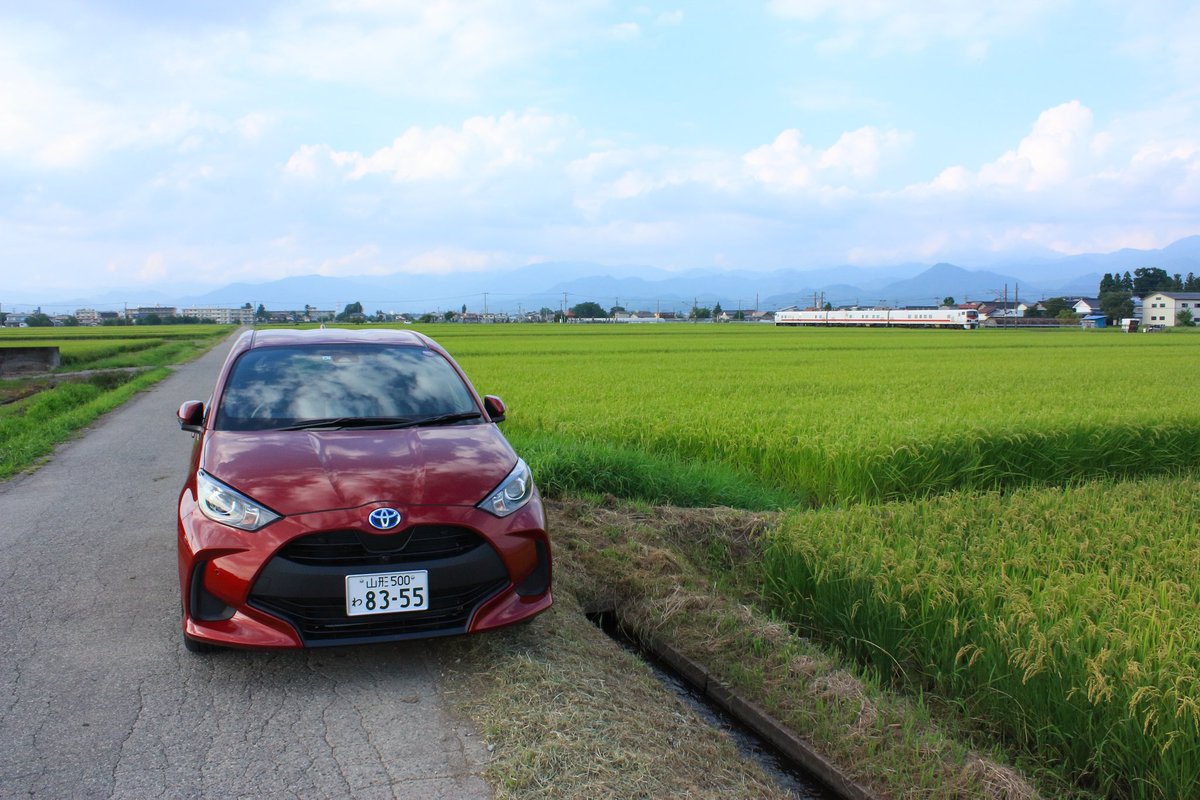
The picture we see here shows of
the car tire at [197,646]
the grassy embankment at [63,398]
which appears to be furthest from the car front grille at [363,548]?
the grassy embankment at [63,398]

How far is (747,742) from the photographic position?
12.0ft

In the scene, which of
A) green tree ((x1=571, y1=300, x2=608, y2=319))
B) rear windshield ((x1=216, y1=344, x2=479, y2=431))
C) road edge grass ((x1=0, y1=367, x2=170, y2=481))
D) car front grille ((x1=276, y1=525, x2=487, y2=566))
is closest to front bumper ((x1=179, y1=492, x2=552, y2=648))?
car front grille ((x1=276, y1=525, x2=487, y2=566))

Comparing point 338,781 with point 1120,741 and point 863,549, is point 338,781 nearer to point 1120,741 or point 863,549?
point 1120,741

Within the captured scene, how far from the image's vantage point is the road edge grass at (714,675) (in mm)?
2973

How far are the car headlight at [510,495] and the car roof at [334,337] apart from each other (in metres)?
1.76

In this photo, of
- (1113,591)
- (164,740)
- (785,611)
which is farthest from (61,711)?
(1113,591)

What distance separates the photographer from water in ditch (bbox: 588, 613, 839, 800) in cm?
332

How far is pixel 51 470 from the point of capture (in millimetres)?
8531

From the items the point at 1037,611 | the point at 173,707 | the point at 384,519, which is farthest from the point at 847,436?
the point at 173,707

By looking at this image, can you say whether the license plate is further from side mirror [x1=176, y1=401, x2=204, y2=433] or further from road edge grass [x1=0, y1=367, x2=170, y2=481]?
road edge grass [x1=0, y1=367, x2=170, y2=481]

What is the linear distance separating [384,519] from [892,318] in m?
88.6

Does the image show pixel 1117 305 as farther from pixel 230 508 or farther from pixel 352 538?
pixel 230 508

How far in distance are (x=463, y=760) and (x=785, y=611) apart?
2.61 meters

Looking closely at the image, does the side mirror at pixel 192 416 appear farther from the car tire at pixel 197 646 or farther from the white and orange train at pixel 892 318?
the white and orange train at pixel 892 318
